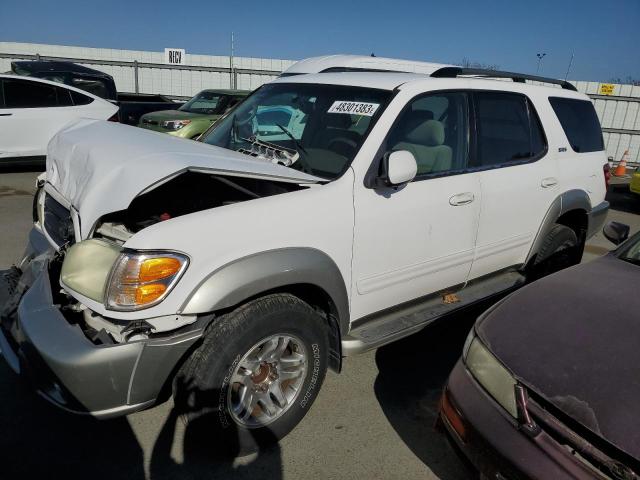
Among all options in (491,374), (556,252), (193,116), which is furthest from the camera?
(193,116)

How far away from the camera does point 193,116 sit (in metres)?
9.96

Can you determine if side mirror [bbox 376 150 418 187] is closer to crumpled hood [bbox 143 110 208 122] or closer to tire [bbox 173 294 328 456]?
A: tire [bbox 173 294 328 456]

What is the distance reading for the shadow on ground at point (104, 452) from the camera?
232 centimetres

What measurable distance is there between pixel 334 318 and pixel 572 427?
1.23 meters

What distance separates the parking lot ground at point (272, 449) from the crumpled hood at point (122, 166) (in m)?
1.07

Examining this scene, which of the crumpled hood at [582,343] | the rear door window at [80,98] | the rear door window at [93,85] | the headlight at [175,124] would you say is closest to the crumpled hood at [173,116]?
the headlight at [175,124]

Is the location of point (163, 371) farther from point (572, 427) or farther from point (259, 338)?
point (572, 427)

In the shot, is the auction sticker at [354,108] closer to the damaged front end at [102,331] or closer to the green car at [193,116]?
the damaged front end at [102,331]

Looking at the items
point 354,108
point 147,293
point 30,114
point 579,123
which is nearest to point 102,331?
point 147,293

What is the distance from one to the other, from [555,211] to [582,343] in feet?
7.09

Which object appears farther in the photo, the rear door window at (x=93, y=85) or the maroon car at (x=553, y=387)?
the rear door window at (x=93, y=85)

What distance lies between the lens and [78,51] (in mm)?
18703

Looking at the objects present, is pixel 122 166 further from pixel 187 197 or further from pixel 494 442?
pixel 494 442

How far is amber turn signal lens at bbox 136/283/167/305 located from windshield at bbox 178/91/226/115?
918cm
